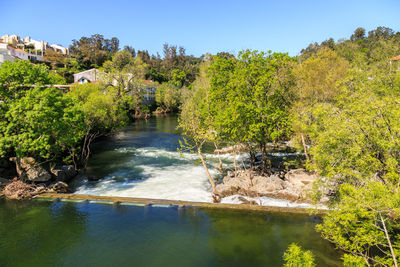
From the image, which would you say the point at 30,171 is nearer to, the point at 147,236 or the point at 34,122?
the point at 34,122

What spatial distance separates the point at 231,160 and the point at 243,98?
538 inches

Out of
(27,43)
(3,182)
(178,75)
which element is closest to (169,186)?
(3,182)

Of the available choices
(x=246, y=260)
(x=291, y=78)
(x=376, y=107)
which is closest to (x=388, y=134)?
(x=376, y=107)

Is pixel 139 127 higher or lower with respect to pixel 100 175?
higher

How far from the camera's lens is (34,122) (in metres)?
22.5

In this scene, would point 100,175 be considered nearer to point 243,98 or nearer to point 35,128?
point 35,128

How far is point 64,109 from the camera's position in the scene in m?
25.2

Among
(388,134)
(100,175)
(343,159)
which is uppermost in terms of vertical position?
(388,134)

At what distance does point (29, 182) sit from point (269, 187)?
79.1 feet

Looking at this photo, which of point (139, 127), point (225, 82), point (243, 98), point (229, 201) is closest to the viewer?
point (229, 201)

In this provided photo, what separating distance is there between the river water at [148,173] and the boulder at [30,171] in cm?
333

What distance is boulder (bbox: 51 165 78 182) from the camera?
2762cm

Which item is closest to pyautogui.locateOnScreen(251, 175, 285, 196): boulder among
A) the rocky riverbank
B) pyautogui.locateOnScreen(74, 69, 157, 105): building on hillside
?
the rocky riverbank

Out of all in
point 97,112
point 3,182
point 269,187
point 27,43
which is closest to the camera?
point 269,187
